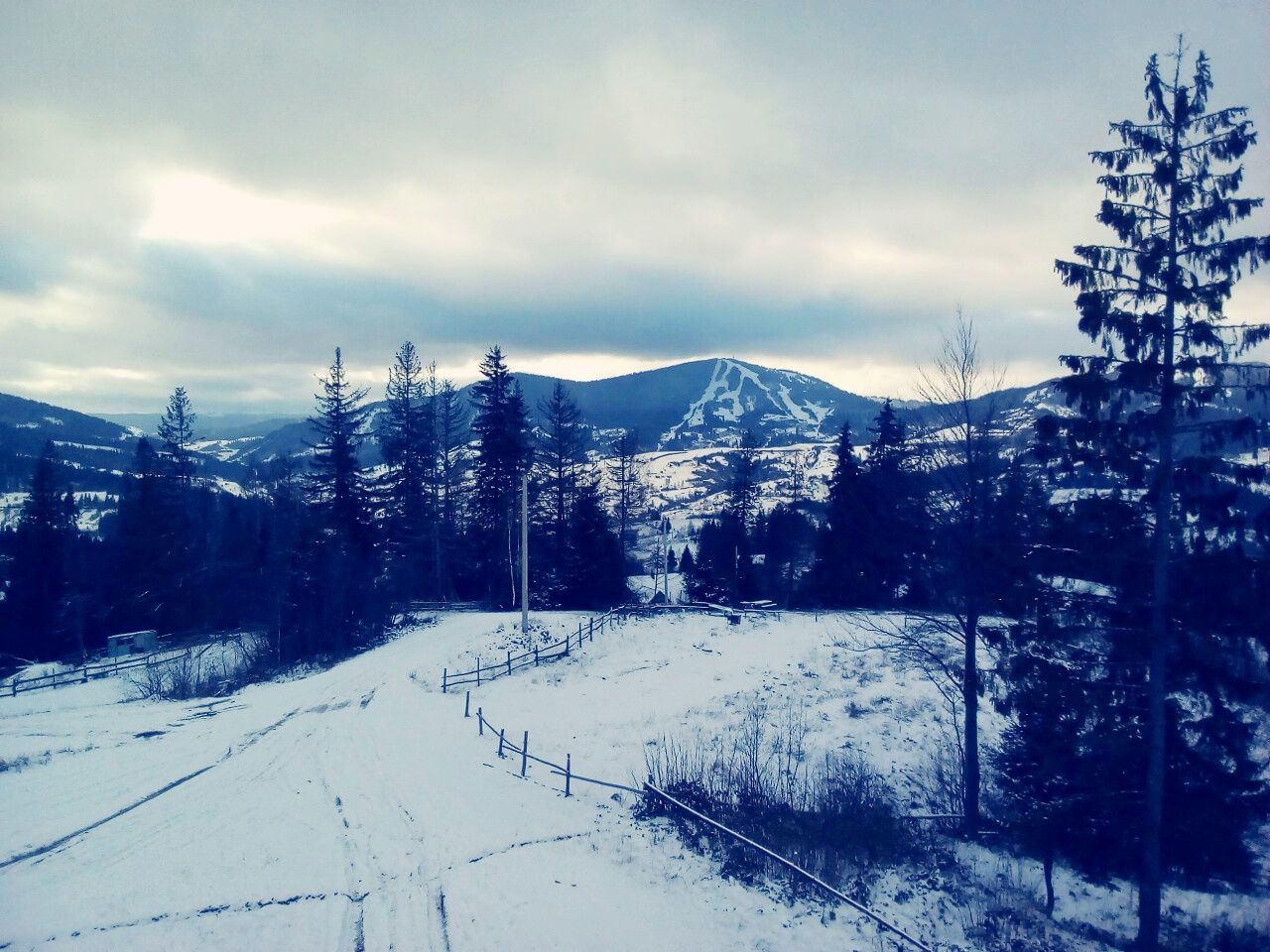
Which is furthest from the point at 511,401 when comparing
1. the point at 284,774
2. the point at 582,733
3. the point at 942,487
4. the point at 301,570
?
the point at 942,487

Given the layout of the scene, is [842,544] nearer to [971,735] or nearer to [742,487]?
[742,487]

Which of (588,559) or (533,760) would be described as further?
(588,559)

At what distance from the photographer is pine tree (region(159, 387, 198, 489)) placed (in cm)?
4253

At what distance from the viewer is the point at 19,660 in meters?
37.2

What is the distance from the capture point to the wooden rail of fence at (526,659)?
81.4 feet

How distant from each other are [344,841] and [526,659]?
1514 cm

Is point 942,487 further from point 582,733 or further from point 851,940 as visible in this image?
point 582,733

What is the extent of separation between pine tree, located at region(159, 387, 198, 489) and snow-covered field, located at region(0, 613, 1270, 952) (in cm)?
2155

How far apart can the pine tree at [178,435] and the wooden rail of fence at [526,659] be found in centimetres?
2813

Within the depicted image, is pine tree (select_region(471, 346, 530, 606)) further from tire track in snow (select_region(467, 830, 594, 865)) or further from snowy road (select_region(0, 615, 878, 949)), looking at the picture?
tire track in snow (select_region(467, 830, 594, 865))

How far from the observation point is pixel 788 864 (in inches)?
416

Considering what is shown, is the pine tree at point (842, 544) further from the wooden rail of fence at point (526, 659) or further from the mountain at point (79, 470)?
the mountain at point (79, 470)

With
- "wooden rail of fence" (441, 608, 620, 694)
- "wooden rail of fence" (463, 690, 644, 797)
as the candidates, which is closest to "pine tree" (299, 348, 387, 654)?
"wooden rail of fence" (441, 608, 620, 694)

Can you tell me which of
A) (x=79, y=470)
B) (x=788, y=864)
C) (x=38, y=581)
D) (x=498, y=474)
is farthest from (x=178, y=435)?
(x=79, y=470)
